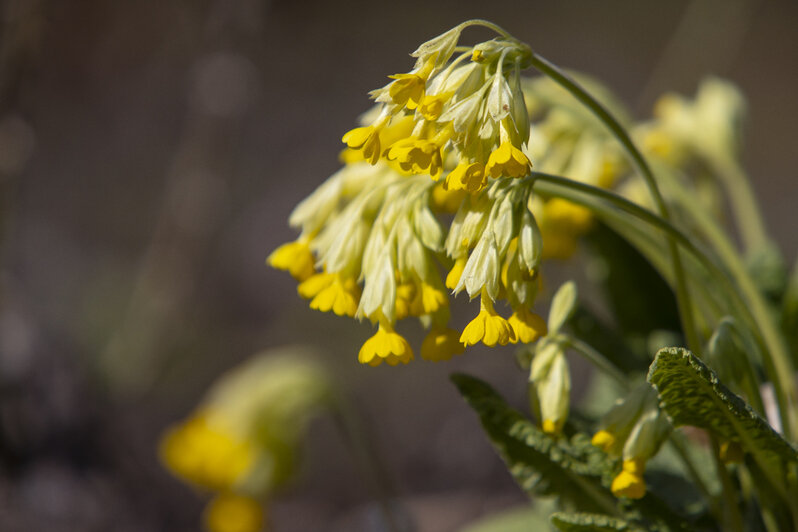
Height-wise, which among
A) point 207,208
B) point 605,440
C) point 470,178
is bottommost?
point 605,440

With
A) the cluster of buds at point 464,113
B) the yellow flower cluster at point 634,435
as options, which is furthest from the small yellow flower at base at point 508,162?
the yellow flower cluster at point 634,435

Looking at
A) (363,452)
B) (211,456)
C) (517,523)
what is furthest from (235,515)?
(517,523)

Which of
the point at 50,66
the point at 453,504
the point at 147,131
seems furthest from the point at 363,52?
the point at 453,504

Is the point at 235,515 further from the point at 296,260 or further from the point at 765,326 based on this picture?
the point at 765,326

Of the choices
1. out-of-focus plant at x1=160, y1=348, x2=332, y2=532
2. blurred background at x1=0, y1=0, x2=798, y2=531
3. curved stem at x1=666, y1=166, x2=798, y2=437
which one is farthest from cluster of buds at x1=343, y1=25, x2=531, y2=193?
blurred background at x1=0, y1=0, x2=798, y2=531

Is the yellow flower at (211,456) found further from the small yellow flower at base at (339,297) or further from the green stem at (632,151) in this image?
the green stem at (632,151)
